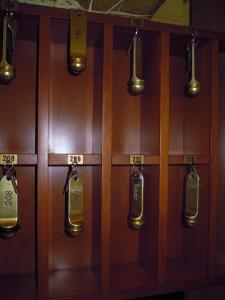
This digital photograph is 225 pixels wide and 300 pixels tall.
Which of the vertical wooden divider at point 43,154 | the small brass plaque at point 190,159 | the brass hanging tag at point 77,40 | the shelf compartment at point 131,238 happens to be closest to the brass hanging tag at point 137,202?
the shelf compartment at point 131,238

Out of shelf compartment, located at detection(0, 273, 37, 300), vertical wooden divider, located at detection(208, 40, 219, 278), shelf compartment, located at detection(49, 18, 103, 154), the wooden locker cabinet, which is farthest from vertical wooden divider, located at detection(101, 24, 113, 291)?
vertical wooden divider, located at detection(208, 40, 219, 278)

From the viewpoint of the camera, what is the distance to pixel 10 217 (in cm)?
73

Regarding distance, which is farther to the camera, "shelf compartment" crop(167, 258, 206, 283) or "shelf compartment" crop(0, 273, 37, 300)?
"shelf compartment" crop(167, 258, 206, 283)

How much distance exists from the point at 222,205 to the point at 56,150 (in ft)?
1.99

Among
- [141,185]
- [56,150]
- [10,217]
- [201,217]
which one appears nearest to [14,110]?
[56,150]

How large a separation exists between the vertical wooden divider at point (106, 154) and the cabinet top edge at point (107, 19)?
25 millimetres

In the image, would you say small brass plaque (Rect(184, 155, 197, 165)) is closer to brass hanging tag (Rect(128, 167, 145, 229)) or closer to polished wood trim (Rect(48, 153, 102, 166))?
brass hanging tag (Rect(128, 167, 145, 229))

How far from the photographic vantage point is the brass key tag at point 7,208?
72 cm

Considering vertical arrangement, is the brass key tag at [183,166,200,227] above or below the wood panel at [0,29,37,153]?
below

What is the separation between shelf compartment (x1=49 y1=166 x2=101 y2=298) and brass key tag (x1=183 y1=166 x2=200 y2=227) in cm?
30

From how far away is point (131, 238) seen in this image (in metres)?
1.00

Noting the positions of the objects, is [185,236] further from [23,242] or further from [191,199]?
[23,242]

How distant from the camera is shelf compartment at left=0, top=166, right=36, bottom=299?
0.88 metres

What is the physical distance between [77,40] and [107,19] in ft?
0.37
